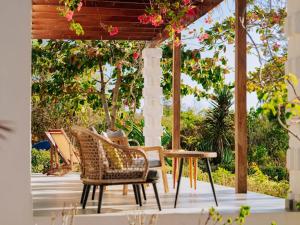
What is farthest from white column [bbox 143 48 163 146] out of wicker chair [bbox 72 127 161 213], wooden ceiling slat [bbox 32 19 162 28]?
wicker chair [bbox 72 127 161 213]

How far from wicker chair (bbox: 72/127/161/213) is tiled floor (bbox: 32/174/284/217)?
11.0 inches

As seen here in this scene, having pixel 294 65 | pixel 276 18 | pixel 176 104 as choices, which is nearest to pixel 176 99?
pixel 176 104

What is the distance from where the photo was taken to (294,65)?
574 cm

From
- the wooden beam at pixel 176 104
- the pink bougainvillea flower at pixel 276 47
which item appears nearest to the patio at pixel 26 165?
the wooden beam at pixel 176 104

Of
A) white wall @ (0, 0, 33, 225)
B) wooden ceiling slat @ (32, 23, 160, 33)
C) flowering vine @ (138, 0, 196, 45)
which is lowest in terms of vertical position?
white wall @ (0, 0, 33, 225)

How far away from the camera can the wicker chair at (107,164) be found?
6.16m

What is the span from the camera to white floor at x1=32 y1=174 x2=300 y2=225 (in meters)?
5.74

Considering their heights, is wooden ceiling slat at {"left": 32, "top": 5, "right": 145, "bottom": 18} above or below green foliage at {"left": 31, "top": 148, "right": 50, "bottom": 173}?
above

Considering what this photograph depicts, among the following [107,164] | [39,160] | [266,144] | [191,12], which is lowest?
[39,160]

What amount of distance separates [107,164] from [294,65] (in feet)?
6.44

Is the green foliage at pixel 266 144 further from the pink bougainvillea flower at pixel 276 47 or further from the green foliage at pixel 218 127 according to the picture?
the pink bougainvillea flower at pixel 276 47

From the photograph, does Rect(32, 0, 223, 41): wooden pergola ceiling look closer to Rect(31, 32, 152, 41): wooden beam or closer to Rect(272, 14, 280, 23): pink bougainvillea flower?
Rect(31, 32, 152, 41): wooden beam

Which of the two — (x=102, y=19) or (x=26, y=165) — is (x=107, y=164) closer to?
(x=26, y=165)

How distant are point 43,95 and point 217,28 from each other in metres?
4.74
